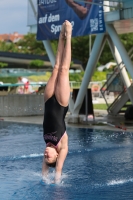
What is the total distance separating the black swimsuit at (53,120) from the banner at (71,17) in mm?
8869

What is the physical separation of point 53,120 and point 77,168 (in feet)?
7.32

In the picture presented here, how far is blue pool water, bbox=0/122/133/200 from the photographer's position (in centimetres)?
834

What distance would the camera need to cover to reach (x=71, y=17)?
1972cm

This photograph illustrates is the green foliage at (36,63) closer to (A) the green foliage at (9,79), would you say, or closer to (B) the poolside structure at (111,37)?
(A) the green foliage at (9,79)

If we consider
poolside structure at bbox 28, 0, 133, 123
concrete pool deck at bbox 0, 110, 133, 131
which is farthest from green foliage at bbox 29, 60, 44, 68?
poolside structure at bbox 28, 0, 133, 123

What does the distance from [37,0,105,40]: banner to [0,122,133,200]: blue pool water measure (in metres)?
3.87

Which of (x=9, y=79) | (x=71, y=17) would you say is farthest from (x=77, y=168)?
(x=9, y=79)

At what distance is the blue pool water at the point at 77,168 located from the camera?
834cm

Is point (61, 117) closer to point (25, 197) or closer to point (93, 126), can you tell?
point (25, 197)

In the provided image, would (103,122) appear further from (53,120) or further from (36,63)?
(36,63)

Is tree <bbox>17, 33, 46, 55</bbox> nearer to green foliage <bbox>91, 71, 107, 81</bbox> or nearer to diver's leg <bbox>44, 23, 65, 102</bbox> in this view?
green foliage <bbox>91, 71, 107, 81</bbox>

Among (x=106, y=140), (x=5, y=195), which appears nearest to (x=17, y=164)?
(x=5, y=195)

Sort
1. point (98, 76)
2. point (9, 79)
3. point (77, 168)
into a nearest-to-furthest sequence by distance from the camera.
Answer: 1. point (77, 168)
2. point (9, 79)
3. point (98, 76)

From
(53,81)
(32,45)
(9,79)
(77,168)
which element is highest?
(53,81)
